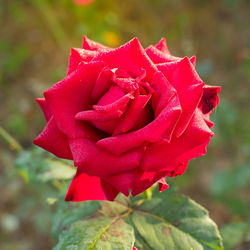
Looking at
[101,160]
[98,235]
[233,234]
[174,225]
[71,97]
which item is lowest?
[233,234]

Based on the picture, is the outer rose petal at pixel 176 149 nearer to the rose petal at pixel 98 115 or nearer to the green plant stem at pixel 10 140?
the rose petal at pixel 98 115

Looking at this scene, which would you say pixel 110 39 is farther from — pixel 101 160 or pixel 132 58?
pixel 101 160

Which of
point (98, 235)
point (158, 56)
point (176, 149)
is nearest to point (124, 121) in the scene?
point (176, 149)

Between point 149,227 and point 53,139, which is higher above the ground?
point 53,139

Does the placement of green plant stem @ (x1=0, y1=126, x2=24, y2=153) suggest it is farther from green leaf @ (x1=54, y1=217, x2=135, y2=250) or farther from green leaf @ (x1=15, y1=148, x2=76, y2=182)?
green leaf @ (x1=54, y1=217, x2=135, y2=250)

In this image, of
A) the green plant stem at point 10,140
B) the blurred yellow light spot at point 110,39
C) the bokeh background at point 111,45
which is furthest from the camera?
the blurred yellow light spot at point 110,39

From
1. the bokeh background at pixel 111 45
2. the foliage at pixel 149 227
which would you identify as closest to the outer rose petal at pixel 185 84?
the foliage at pixel 149 227

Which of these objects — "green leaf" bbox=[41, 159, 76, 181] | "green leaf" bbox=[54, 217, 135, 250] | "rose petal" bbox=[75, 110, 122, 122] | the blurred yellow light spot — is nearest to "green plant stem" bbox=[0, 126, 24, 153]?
"green leaf" bbox=[41, 159, 76, 181]
